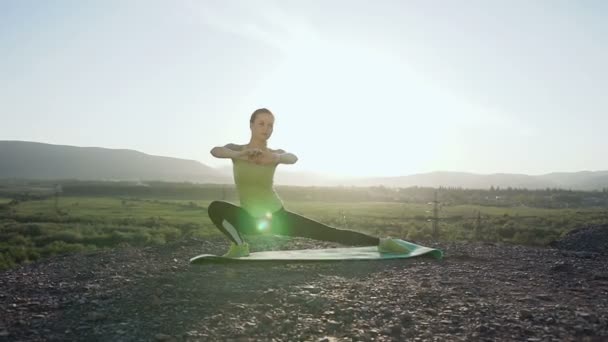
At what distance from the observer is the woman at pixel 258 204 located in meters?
7.86

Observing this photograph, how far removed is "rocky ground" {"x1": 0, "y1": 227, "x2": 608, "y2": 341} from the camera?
437 cm

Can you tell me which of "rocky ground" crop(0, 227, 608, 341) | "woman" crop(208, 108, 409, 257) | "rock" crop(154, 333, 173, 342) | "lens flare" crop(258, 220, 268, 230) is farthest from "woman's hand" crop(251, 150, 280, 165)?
"rock" crop(154, 333, 173, 342)

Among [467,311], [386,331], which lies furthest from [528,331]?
[386,331]

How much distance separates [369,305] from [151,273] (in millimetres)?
3330

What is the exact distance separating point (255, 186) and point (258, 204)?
31 centimetres

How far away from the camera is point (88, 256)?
9352 mm

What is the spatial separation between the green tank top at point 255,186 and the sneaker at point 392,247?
2.04 meters

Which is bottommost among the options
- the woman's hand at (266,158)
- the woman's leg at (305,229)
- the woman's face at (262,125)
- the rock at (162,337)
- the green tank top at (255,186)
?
the rock at (162,337)

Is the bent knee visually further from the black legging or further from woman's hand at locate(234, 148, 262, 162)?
woman's hand at locate(234, 148, 262, 162)

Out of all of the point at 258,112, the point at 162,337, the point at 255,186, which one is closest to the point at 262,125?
the point at 258,112

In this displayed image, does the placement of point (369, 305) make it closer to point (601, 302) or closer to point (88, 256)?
point (601, 302)

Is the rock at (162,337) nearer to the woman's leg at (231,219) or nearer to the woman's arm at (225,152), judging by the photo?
the woman's leg at (231,219)

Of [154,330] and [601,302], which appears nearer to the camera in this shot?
[154,330]

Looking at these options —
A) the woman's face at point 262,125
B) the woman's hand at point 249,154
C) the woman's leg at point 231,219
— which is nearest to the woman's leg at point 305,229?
the woman's leg at point 231,219
